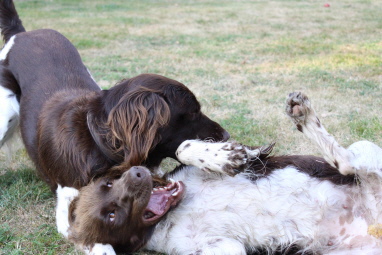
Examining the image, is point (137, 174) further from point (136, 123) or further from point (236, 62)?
point (236, 62)

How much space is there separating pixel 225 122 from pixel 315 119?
7.83 feet

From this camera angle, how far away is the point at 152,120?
3.56 metres

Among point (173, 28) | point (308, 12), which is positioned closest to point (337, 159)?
point (173, 28)

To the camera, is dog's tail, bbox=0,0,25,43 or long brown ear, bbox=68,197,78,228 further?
dog's tail, bbox=0,0,25,43

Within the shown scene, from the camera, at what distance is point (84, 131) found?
3664 mm

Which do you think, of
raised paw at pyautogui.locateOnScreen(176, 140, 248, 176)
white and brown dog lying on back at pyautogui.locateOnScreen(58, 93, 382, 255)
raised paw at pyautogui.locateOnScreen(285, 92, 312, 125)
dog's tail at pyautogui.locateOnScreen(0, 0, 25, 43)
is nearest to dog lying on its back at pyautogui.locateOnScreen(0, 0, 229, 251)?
white and brown dog lying on back at pyautogui.locateOnScreen(58, 93, 382, 255)

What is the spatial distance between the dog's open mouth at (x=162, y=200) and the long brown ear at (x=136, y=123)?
0.28 m

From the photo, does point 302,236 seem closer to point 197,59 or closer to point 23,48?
point 23,48

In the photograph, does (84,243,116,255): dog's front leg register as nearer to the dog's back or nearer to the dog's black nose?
the dog's black nose

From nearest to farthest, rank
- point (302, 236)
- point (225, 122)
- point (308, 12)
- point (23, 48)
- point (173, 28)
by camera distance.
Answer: point (302, 236), point (23, 48), point (225, 122), point (173, 28), point (308, 12)

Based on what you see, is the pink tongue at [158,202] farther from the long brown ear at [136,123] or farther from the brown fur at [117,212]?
the long brown ear at [136,123]

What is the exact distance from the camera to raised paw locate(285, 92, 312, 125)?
3.60 m

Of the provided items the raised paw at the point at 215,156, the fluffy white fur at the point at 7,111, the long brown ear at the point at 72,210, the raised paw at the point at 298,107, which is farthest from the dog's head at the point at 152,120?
the fluffy white fur at the point at 7,111

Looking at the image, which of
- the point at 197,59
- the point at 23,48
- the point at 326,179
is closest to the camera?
the point at 326,179
